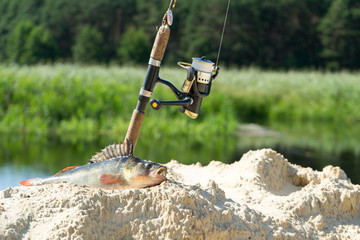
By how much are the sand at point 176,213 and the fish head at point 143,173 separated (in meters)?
0.04

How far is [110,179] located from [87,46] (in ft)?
67.8

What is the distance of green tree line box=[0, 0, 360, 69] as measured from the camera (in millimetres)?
22953

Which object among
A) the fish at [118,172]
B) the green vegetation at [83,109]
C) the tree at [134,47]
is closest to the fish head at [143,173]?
the fish at [118,172]

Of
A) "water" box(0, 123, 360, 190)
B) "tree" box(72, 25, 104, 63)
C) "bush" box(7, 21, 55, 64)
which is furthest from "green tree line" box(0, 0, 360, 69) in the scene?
"water" box(0, 123, 360, 190)

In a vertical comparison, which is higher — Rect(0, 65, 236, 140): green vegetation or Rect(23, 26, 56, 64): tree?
Rect(0, 65, 236, 140): green vegetation

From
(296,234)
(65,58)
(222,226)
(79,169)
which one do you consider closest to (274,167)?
(296,234)

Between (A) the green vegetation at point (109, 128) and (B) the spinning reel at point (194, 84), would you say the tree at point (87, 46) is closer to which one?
(A) the green vegetation at point (109, 128)

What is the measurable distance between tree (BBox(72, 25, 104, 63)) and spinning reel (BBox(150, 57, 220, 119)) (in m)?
20.0

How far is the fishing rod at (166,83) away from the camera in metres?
2.44

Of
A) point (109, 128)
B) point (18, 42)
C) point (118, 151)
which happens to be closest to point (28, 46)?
point (18, 42)

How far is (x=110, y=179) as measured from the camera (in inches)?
87.2

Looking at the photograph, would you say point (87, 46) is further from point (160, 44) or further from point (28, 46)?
point (160, 44)

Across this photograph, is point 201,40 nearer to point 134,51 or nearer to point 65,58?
point 134,51

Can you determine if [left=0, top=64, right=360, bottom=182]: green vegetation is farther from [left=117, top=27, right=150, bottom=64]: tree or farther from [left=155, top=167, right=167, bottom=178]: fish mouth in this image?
[left=117, top=27, right=150, bottom=64]: tree
